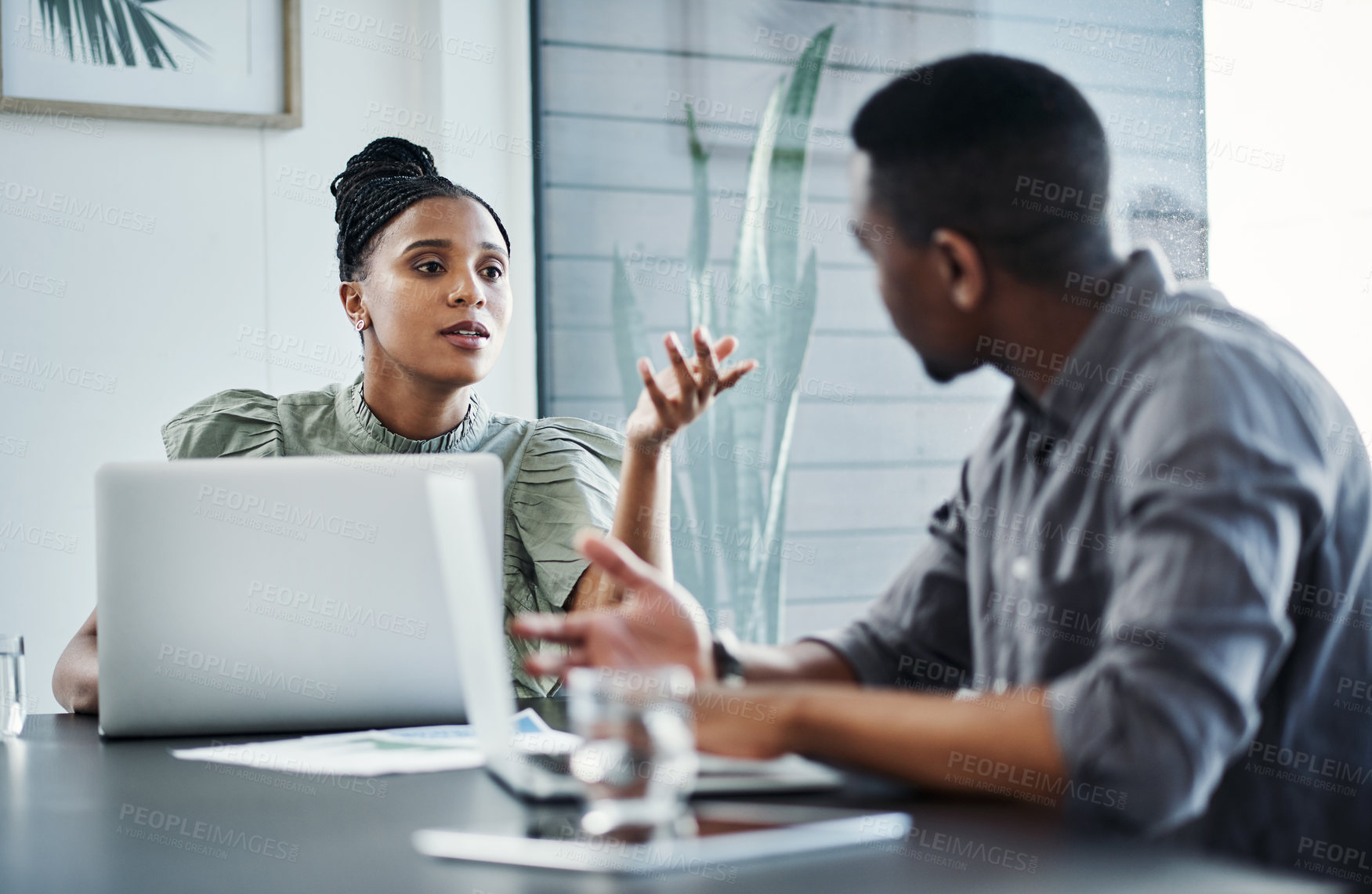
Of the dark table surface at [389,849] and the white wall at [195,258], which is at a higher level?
the white wall at [195,258]

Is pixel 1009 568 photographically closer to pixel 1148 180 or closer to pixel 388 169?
pixel 1148 180

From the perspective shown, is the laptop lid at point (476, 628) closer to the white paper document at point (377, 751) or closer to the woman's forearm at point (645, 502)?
the white paper document at point (377, 751)

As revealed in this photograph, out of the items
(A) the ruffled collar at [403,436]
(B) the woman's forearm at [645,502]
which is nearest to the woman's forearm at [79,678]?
(A) the ruffled collar at [403,436]

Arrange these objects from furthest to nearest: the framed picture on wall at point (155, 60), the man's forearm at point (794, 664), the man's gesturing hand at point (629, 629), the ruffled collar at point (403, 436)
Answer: the framed picture on wall at point (155, 60) < the ruffled collar at point (403, 436) < the man's forearm at point (794, 664) < the man's gesturing hand at point (629, 629)

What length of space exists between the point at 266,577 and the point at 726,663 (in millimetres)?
511

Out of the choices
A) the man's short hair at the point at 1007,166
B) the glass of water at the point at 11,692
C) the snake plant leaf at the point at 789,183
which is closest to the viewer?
the man's short hair at the point at 1007,166

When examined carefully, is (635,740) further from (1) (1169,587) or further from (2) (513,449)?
(2) (513,449)

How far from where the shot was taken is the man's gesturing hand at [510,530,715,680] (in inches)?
39.4

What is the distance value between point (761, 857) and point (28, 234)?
8.04 feet

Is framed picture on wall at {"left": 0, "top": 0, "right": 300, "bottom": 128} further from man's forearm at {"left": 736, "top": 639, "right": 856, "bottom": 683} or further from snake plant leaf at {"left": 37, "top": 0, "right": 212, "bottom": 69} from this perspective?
man's forearm at {"left": 736, "top": 639, "right": 856, "bottom": 683}

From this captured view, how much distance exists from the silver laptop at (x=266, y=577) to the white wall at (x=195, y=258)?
1481mm

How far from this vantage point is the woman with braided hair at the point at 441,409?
1958mm

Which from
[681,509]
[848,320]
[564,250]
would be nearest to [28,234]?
[564,250]

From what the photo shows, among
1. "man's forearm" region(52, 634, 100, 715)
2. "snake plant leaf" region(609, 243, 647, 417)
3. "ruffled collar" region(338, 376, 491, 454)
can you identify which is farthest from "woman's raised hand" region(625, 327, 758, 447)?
"snake plant leaf" region(609, 243, 647, 417)
